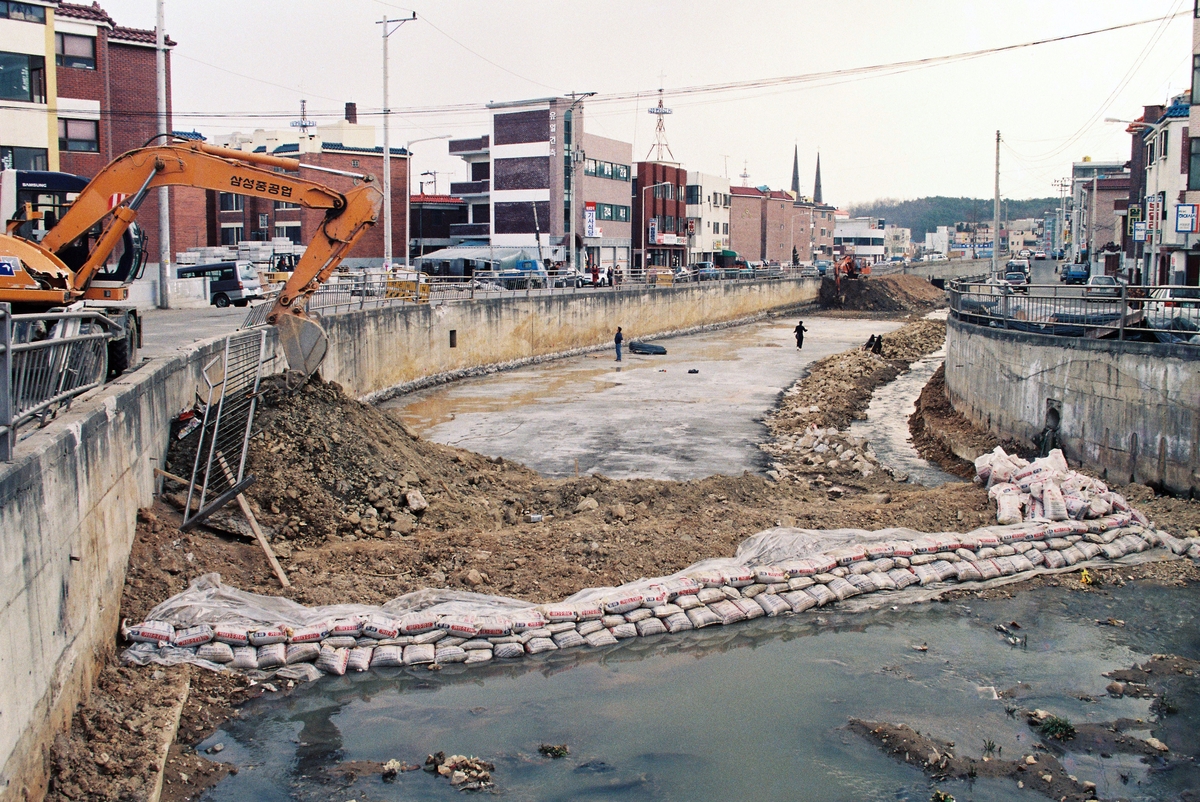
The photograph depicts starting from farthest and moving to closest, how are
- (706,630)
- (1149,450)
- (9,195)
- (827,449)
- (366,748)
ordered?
(827,449) → (1149,450) → (9,195) → (706,630) → (366,748)

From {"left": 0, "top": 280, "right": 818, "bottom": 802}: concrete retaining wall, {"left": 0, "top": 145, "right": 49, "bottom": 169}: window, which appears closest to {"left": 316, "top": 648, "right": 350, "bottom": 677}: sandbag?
{"left": 0, "top": 280, "right": 818, "bottom": 802}: concrete retaining wall

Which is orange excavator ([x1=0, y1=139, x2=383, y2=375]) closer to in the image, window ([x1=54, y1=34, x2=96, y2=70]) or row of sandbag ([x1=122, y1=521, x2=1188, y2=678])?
row of sandbag ([x1=122, y1=521, x2=1188, y2=678])

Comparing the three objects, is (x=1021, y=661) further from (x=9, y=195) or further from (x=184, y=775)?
(x=9, y=195)

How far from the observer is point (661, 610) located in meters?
10.8

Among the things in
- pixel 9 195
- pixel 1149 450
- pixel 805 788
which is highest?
pixel 9 195

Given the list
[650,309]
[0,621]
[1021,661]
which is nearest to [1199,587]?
[1021,661]

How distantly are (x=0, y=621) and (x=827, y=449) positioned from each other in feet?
60.8

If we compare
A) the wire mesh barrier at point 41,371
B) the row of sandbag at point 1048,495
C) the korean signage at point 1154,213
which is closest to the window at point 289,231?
the korean signage at point 1154,213

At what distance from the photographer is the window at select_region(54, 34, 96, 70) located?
129 feet

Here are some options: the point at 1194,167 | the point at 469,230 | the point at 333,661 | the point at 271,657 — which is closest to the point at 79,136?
the point at 469,230

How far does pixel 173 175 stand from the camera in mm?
16219

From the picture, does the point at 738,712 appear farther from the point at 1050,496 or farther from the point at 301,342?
the point at 301,342

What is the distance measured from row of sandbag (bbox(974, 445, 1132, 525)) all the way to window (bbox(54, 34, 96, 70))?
127ft

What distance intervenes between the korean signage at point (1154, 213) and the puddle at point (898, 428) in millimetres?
10138
